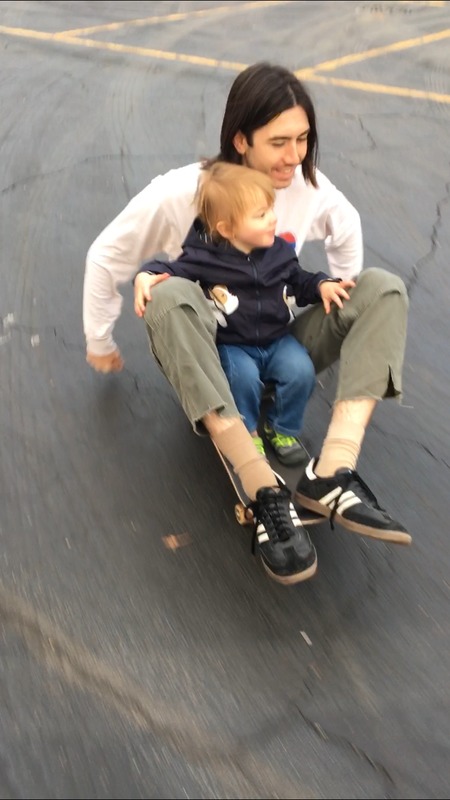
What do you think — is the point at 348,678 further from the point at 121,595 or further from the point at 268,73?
the point at 268,73

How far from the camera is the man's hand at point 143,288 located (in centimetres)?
175

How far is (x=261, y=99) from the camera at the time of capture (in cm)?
179

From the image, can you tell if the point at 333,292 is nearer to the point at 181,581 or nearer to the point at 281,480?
the point at 281,480

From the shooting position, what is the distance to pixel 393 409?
7.68 ft

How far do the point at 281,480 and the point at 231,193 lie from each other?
2.45 ft

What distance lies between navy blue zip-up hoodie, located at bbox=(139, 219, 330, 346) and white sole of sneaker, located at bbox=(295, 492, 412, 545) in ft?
1.61

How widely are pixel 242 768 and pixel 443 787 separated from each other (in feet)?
1.42

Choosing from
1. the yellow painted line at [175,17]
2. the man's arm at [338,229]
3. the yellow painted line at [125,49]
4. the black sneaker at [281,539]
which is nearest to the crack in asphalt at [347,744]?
the black sneaker at [281,539]

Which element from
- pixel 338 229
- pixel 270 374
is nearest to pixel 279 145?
pixel 338 229

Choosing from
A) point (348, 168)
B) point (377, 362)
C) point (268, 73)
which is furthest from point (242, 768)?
point (348, 168)

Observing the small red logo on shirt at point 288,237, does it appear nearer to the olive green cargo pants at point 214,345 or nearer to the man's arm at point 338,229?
the man's arm at point 338,229

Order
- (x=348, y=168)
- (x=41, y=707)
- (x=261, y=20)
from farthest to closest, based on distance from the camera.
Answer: (x=261, y=20), (x=348, y=168), (x=41, y=707)

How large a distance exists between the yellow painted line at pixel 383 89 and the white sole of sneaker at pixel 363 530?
362 cm

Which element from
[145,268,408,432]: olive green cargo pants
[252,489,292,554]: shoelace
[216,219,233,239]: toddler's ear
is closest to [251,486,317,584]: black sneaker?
[252,489,292,554]: shoelace
